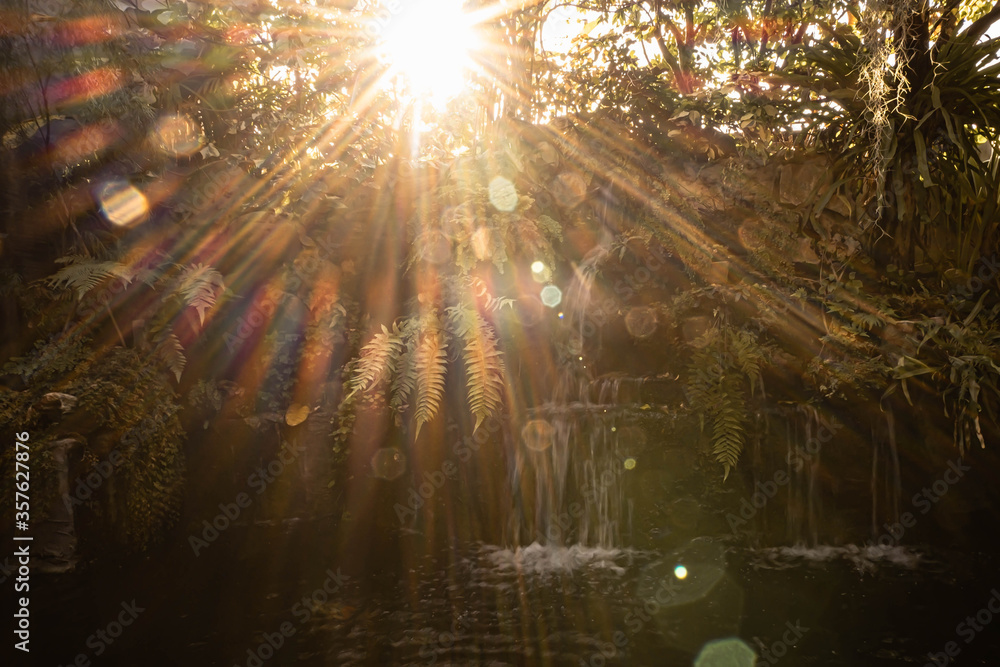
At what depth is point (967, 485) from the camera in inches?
174

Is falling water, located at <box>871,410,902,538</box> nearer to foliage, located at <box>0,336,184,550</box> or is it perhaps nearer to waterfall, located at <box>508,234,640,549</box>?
waterfall, located at <box>508,234,640,549</box>

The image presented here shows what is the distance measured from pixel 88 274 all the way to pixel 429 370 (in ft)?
9.61

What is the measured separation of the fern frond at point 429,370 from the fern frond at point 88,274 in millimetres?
2523

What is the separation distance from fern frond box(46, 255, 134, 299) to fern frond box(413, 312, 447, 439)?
99.3 inches

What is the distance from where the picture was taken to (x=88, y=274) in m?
4.55

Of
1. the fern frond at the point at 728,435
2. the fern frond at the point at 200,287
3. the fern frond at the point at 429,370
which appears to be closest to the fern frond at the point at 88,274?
the fern frond at the point at 200,287

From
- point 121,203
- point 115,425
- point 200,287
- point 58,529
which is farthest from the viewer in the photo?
point 121,203

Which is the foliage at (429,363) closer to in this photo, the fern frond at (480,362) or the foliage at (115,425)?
the fern frond at (480,362)

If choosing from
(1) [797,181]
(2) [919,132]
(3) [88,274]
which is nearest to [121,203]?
(3) [88,274]

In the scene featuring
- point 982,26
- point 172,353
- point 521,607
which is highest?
point 982,26

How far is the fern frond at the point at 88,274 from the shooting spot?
14.8 feet

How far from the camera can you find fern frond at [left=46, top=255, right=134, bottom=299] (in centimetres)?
451

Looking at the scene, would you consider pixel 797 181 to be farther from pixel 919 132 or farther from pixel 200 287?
pixel 200 287

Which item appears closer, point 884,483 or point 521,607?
point 521,607
